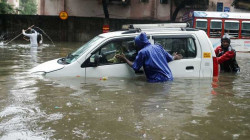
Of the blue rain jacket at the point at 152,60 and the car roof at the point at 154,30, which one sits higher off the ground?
the car roof at the point at 154,30

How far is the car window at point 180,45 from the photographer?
7.37m

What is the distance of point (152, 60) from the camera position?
6.91 m

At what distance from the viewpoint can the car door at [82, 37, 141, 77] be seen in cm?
713

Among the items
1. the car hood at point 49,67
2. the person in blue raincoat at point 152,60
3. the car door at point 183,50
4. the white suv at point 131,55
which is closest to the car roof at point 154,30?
the white suv at point 131,55

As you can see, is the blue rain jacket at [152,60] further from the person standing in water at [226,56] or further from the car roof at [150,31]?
the person standing in water at [226,56]

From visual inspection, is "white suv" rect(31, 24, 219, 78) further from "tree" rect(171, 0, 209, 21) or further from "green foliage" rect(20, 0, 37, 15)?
Result: "green foliage" rect(20, 0, 37, 15)

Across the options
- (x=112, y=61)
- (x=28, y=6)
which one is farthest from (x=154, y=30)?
(x=28, y=6)

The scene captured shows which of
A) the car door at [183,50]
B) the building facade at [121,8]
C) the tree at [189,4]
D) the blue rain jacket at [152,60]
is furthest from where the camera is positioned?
the building facade at [121,8]

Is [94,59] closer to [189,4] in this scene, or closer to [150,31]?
[150,31]

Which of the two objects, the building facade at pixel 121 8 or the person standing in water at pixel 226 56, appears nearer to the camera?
the person standing in water at pixel 226 56

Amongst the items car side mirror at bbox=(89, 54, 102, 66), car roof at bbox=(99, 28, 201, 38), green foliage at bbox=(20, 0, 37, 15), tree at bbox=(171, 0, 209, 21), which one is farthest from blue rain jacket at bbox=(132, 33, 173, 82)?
green foliage at bbox=(20, 0, 37, 15)

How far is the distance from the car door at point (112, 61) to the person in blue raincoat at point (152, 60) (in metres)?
0.21

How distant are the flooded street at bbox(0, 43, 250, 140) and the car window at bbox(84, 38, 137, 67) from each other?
0.42 m

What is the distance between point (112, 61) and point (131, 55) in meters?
0.42
